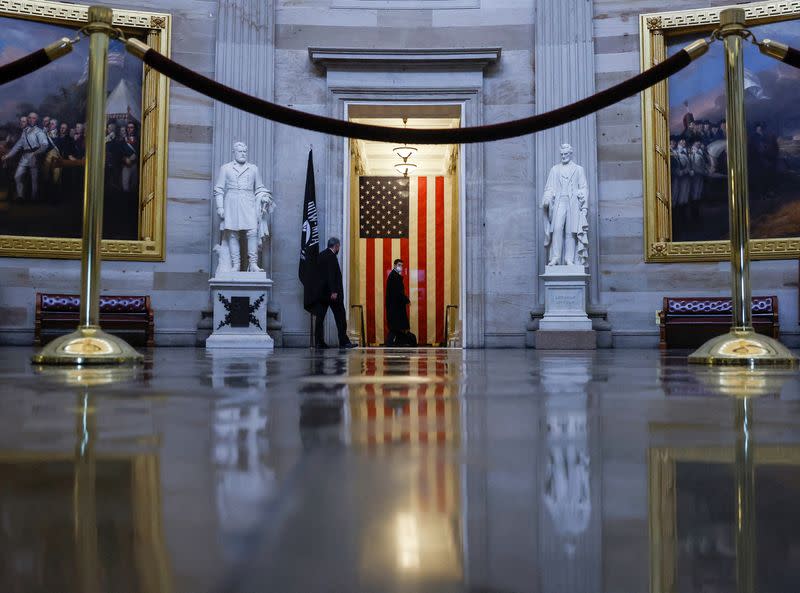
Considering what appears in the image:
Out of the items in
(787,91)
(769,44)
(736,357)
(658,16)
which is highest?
(658,16)

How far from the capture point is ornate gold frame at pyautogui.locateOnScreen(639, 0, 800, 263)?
10805mm

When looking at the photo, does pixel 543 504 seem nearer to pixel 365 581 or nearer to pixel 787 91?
pixel 365 581

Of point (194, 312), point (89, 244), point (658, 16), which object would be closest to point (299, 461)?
point (89, 244)

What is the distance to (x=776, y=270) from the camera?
1055cm

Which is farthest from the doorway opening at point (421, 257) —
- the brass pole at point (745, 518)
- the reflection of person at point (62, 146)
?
the brass pole at point (745, 518)

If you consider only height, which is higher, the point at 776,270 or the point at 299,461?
the point at 776,270

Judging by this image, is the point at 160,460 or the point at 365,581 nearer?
the point at 365,581

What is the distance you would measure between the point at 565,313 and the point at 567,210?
1.50 m

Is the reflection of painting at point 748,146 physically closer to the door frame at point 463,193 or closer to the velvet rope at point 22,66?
the door frame at point 463,193

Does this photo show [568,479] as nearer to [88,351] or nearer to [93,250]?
[88,351]

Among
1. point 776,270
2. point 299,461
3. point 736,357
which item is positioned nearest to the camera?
point 299,461

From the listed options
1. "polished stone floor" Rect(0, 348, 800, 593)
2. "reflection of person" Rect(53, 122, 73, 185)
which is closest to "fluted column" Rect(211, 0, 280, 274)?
"reflection of person" Rect(53, 122, 73, 185)

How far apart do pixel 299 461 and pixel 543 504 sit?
1.00 feet

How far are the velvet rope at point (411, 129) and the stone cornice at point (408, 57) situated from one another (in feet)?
25.6
